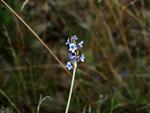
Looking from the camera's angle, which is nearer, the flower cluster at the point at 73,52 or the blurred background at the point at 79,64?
the flower cluster at the point at 73,52

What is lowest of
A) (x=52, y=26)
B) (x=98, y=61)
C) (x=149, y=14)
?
(x=98, y=61)

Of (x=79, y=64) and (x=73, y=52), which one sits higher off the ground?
(x=79, y=64)

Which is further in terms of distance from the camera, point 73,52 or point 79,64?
point 79,64

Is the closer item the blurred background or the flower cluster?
the flower cluster

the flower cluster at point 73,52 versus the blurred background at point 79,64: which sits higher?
the blurred background at point 79,64

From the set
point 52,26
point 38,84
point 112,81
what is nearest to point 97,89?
point 112,81

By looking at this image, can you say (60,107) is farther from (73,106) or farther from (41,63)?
(41,63)

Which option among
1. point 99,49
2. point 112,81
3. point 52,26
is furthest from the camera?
point 52,26

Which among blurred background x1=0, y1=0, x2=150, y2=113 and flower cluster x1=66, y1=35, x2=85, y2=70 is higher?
blurred background x1=0, y1=0, x2=150, y2=113
